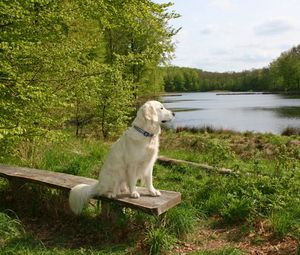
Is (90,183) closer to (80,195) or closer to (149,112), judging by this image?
(80,195)

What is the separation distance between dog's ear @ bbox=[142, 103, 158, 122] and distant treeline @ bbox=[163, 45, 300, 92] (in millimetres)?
43735

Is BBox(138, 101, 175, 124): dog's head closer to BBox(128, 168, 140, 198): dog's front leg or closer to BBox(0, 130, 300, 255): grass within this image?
BBox(128, 168, 140, 198): dog's front leg

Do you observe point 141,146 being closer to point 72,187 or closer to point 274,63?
point 72,187

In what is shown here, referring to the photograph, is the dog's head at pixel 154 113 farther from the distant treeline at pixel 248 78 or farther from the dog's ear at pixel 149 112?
the distant treeline at pixel 248 78

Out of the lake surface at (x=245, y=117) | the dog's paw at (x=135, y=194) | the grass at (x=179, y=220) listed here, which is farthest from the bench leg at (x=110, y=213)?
the lake surface at (x=245, y=117)

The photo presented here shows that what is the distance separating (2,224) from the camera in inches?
192

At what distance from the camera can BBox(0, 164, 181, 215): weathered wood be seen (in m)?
4.52

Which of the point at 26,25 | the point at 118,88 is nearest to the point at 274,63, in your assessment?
the point at 118,88

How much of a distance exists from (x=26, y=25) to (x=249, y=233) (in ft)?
15.7

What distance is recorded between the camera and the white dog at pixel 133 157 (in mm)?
4832

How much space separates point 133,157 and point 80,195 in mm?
926

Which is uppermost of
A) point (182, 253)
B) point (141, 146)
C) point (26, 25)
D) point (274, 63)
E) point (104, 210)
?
point (274, 63)

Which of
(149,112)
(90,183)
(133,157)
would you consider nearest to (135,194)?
(133,157)

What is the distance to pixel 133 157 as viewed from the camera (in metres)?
4.80
